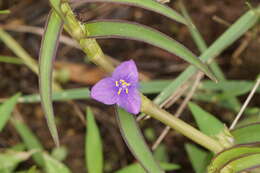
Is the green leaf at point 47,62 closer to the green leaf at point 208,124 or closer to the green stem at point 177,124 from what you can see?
the green stem at point 177,124

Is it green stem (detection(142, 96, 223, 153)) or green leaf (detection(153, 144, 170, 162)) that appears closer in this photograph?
green stem (detection(142, 96, 223, 153))

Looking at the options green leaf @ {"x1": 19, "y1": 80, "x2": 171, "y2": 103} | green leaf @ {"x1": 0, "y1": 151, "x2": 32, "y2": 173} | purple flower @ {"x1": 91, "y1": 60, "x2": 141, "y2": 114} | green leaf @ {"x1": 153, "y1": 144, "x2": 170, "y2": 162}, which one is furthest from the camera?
green leaf @ {"x1": 153, "y1": 144, "x2": 170, "y2": 162}

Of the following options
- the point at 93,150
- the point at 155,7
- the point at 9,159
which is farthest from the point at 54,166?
the point at 155,7

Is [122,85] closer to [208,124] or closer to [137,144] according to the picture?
[137,144]

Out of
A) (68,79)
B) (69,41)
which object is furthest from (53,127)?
(68,79)

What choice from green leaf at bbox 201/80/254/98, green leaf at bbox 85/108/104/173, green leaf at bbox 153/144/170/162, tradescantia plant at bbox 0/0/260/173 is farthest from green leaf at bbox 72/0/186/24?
green leaf at bbox 153/144/170/162

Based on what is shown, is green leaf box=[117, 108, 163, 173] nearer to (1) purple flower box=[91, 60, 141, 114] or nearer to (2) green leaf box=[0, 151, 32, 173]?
(1) purple flower box=[91, 60, 141, 114]
